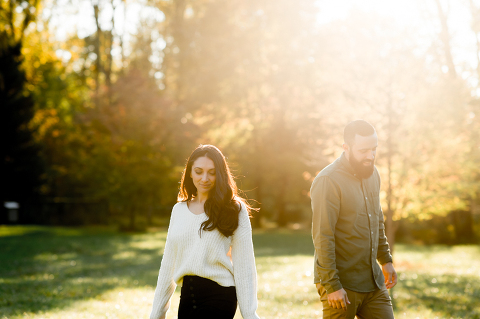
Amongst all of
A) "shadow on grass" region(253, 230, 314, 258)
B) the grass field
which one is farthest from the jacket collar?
"shadow on grass" region(253, 230, 314, 258)

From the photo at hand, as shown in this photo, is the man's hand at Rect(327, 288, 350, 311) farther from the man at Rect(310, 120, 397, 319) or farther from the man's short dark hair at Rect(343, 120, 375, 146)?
the man's short dark hair at Rect(343, 120, 375, 146)

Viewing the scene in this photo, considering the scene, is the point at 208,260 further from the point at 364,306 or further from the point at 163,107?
the point at 163,107

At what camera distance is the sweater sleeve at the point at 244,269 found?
3.52m

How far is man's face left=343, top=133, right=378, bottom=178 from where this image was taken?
3920 mm

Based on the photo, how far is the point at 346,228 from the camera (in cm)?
392

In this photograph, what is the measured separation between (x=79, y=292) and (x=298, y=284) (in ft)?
16.5

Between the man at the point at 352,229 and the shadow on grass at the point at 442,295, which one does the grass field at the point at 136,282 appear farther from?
the man at the point at 352,229

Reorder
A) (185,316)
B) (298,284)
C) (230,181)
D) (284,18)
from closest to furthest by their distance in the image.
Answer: (185,316) → (230,181) → (298,284) → (284,18)

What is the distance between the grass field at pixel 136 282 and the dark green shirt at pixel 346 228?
4400mm

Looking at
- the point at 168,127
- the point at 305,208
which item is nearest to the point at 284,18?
the point at 168,127

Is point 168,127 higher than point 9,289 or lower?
higher

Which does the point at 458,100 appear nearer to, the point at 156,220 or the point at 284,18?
the point at 284,18

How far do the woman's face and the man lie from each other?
836 millimetres

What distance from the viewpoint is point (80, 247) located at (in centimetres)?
2033
